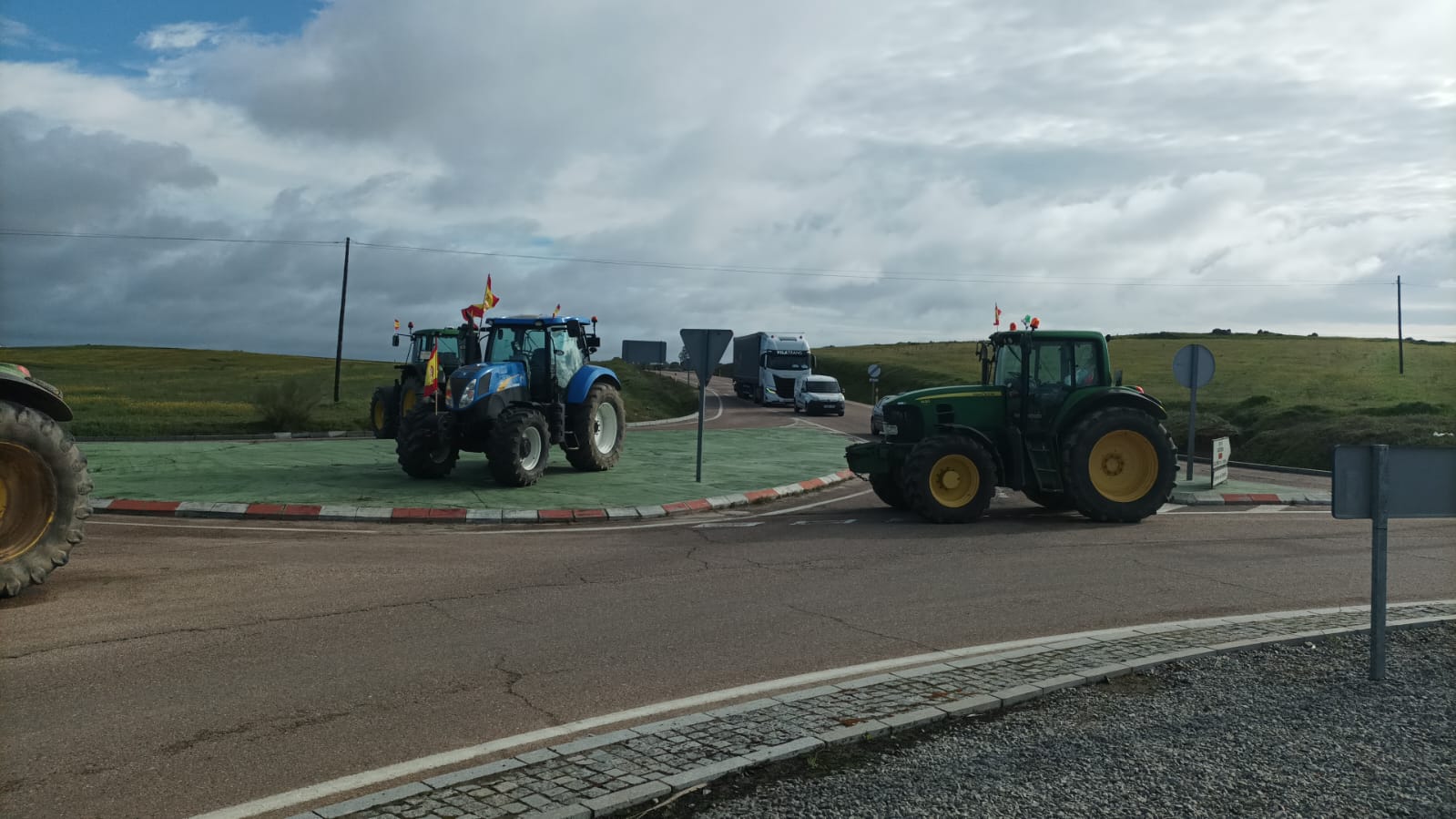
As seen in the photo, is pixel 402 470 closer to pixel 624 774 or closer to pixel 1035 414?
pixel 1035 414

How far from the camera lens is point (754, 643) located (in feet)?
23.6

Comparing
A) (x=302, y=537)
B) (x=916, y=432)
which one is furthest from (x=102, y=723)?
(x=916, y=432)

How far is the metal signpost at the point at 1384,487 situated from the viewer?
6035 millimetres

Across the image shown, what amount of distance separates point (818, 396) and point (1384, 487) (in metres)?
39.8

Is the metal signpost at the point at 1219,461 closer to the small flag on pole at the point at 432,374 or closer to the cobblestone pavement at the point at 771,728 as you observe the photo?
the cobblestone pavement at the point at 771,728

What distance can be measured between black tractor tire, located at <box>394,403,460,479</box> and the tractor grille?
6.57 meters

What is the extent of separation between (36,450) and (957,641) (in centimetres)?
684

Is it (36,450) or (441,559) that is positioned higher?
(36,450)

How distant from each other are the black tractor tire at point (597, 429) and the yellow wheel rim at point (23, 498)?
10.2m

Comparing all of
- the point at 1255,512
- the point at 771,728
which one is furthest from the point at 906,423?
the point at 771,728

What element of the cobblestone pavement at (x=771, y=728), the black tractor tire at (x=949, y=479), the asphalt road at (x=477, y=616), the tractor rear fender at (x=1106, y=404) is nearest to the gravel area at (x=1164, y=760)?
the cobblestone pavement at (x=771, y=728)

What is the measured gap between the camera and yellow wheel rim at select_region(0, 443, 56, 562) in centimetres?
786

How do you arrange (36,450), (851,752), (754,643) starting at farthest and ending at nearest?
(36,450) < (754,643) < (851,752)

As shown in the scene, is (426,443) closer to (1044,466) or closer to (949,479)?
(949,479)
